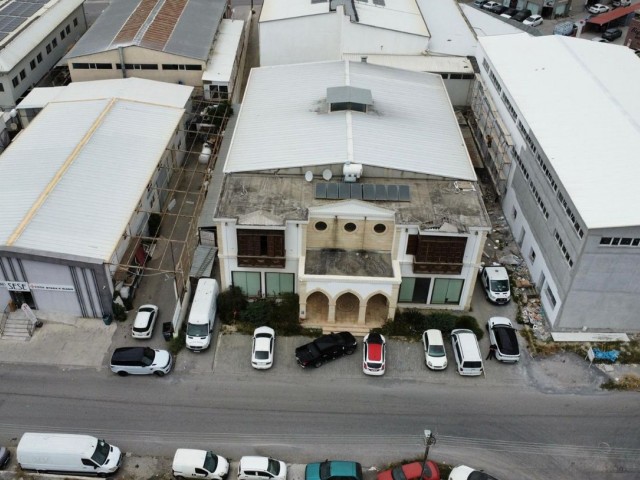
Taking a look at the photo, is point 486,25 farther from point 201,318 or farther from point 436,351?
point 201,318

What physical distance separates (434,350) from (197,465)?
14550 millimetres

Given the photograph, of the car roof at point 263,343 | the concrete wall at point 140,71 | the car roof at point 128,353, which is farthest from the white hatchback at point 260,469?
the concrete wall at point 140,71

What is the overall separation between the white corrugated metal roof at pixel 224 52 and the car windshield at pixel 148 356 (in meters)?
28.8

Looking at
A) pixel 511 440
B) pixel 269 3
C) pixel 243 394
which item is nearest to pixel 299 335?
pixel 243 394

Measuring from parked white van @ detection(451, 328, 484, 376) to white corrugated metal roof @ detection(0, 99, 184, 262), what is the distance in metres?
20.8

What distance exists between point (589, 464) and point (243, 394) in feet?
59.3

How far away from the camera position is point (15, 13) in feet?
204

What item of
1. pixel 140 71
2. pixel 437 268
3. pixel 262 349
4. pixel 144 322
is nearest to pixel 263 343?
pixel 262 349

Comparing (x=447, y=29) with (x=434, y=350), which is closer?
(x=434, y=350)

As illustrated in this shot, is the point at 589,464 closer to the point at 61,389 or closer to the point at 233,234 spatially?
the point at 233,234

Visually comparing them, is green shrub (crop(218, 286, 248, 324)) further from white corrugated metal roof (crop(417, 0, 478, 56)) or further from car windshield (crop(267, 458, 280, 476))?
white corrugated metal roof (crop(417, 0, 478, 56))

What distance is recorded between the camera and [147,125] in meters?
46.3

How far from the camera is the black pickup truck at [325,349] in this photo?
33834mm

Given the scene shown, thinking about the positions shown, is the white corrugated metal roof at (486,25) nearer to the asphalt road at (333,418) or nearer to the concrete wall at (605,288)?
the concrete wall at (605,288)
